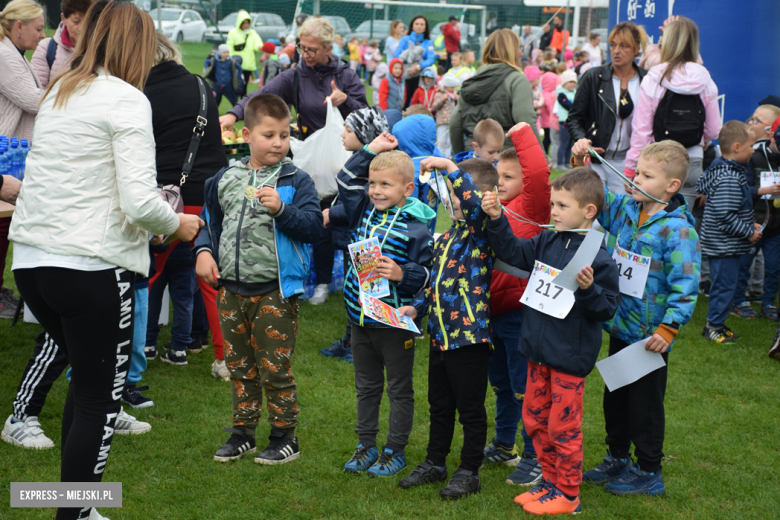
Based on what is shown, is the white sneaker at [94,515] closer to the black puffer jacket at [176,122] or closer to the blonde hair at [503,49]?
the black puffer jacket at [176,122]

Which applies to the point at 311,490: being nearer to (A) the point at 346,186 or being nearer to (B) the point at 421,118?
(A) the point at 346,186

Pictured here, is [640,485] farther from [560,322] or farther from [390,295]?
[390,295]

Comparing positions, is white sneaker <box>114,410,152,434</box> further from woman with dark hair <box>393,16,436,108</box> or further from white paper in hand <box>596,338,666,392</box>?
woman with dark hair <box>393,16,436,108</box>

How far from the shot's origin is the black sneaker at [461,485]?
10.9 feet

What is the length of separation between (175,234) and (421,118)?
89.7 inches

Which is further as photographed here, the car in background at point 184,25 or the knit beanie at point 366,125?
the car in background at point 184,25

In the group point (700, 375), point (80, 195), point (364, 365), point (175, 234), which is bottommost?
point (700, 375)

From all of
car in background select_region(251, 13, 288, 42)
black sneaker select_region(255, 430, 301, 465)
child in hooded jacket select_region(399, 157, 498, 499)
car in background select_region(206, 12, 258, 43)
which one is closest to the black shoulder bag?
black sneaker select_region(255, 430, 301, 465)

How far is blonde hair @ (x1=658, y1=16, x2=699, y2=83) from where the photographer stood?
5.69m

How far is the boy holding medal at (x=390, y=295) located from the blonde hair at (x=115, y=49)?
1.19 m

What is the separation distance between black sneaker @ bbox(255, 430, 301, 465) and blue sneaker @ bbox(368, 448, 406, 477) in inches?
17.3

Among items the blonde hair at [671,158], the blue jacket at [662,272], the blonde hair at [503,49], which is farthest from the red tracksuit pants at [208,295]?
the blonde hair at [503,49]

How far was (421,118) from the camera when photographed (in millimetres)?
4773

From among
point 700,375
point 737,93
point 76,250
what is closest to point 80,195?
point 76,250
